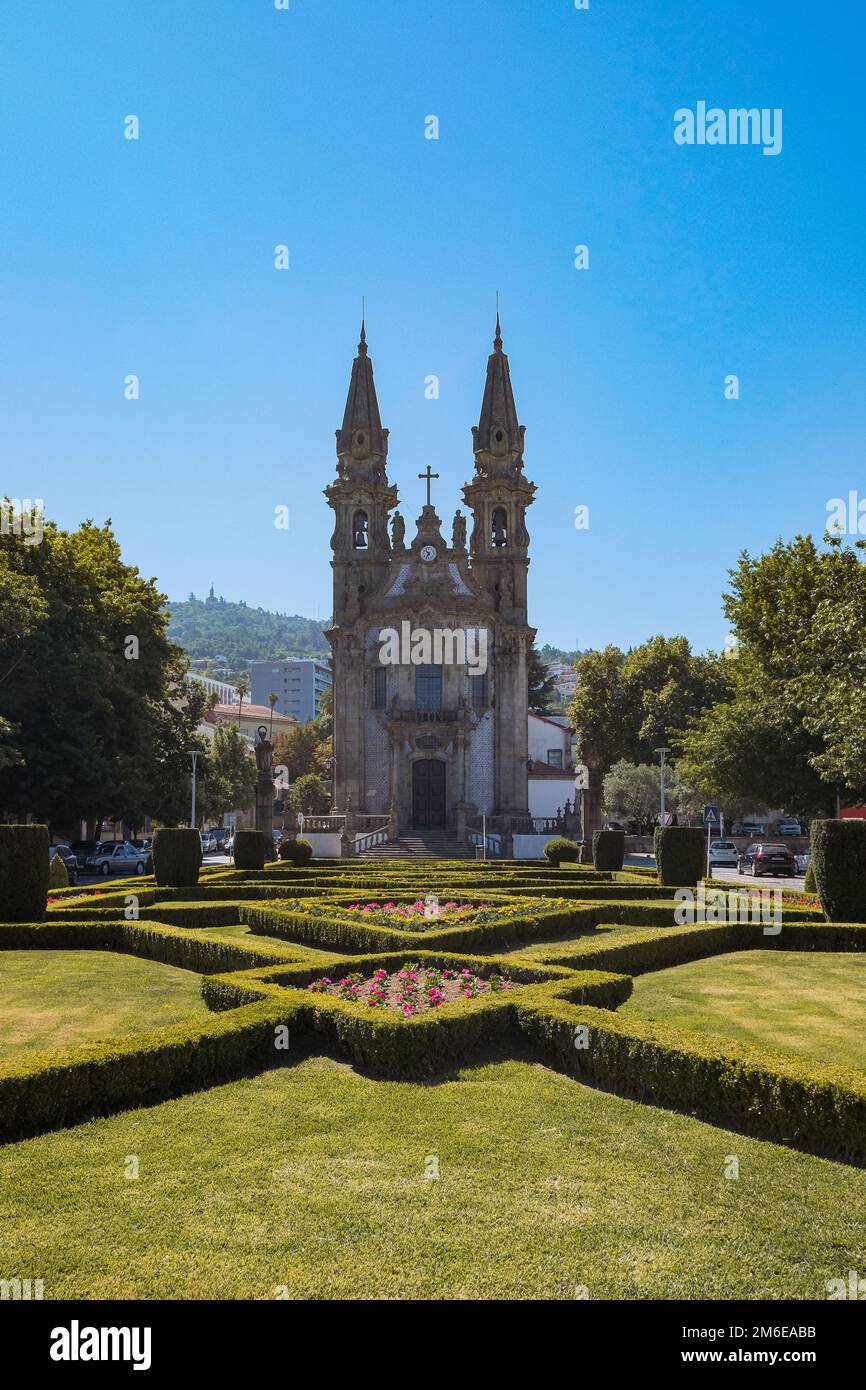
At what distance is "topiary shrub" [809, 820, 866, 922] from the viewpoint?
68.5ft

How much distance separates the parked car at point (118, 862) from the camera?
4250 cm

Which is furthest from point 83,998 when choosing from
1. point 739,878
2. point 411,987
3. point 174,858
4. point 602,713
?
point 602,713

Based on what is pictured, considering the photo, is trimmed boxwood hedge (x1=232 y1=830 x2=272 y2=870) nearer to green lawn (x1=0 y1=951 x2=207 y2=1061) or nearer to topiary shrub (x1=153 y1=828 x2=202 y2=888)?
topiary shrub (x1=153 y1=828 x2=202 y2=888)

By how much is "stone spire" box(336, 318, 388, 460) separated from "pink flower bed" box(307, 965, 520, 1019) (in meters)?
46.7

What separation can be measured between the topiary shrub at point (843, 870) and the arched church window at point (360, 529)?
3958cm

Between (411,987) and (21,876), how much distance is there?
37.6 feet

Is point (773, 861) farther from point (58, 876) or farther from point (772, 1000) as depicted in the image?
point (772, 1000)

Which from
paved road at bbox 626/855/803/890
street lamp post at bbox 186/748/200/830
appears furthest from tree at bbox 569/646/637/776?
street lamp post at bbox 186/748/200/830

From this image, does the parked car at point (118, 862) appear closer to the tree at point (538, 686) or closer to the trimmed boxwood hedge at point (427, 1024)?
the trimmed boxwood hedge at point (427, 1024)

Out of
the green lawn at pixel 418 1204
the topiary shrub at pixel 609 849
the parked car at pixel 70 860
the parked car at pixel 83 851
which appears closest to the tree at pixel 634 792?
the topiary shrub at pixel 609 849

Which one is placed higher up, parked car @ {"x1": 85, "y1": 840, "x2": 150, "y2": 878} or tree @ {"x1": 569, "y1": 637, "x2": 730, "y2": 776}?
tree @ {"x1": 569, "y1": 637, "x2": 730, "y2": 776}

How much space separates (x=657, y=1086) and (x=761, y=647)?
34600 millimetres

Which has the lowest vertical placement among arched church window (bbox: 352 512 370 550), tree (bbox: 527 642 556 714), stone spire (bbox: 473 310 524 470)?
tree (bbox: 527 642 556 714)

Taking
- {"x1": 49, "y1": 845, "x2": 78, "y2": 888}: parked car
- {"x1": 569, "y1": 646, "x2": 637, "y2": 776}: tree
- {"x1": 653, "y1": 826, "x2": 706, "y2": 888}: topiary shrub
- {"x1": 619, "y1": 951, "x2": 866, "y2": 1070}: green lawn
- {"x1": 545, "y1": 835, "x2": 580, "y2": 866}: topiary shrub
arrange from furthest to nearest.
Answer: {"x1": 569, "y1": 646, "x2": 637, "y2": 776}: tree, {"x1": 545, "y1": 835, "x2": 580, "y2": 866}: topiary shrub, {"x1": 49, "y1": 845, "x2": 78, "y2": 888}: parked car, {"x1": 653, "y1": 826, "x2": 706, "y2": 888}: topiary shrub, {"x1": 619, "y1": 951, "x2": 866, "y2": 1070}: green lawn
